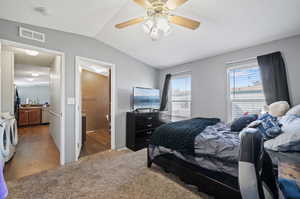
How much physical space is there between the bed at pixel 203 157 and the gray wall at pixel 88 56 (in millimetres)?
1649

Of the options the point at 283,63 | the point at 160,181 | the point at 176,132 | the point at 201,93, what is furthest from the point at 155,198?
the point at 283,63

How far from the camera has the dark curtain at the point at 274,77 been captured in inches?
89.7

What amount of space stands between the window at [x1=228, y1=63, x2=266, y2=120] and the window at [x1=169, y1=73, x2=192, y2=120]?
1.11m

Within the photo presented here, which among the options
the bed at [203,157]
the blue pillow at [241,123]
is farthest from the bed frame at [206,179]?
the blue pillow at [241,123]

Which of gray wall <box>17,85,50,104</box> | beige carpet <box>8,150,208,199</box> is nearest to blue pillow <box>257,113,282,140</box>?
beige carpet <box>8,150,208,199</box>

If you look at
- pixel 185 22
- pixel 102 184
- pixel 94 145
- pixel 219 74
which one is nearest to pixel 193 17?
pixel 185 22

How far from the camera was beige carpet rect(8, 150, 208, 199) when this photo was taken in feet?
5.61

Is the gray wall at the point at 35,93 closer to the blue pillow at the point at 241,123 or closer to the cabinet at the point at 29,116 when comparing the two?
the cabinet at the point at 29,116

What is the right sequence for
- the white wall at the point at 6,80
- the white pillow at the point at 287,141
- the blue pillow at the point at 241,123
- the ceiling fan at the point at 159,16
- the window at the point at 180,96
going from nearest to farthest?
the white pillow at the point at 287,141 → the ceiling fan at the point at 159,16 → the blue pillow at the point at 241,123 → the white wall at the point at 6,80 → the window at the point at 180,96

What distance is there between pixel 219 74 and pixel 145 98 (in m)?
1.97

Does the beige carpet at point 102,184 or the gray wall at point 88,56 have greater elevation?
the gray wall at point 88,56

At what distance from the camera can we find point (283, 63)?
2.32 metres

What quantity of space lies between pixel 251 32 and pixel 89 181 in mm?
3609

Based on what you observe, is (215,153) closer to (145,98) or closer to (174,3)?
(174,3)
